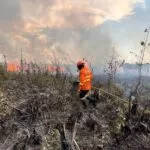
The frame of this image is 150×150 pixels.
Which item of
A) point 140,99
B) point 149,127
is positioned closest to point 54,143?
point 149,127

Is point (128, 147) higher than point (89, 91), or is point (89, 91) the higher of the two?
point (89, 91)

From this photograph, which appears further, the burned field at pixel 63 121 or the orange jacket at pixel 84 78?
the orange jacket at pixel 84 78

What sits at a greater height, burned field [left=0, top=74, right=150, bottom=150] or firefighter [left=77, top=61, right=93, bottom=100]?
firefighter [left=77, top=61, right=93, bottom=100]

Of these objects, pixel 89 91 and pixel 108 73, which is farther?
pixel 108 73

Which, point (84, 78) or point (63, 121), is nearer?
point (63, 121)

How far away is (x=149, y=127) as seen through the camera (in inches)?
1001

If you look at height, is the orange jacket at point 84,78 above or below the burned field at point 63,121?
above

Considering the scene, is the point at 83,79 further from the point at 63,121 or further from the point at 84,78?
the point at 63,121

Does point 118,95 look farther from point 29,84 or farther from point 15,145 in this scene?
point 15,145

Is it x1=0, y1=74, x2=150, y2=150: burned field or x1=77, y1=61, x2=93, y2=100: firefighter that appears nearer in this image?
x1=0, y1=74, x2=150, y2=150: burned field

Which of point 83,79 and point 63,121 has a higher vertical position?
point 83,79

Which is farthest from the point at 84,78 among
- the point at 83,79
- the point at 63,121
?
the point at 63,121

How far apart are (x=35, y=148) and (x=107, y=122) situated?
4548 millimetres

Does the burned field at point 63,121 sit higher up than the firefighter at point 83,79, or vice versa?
the firefighter at point 83,79
